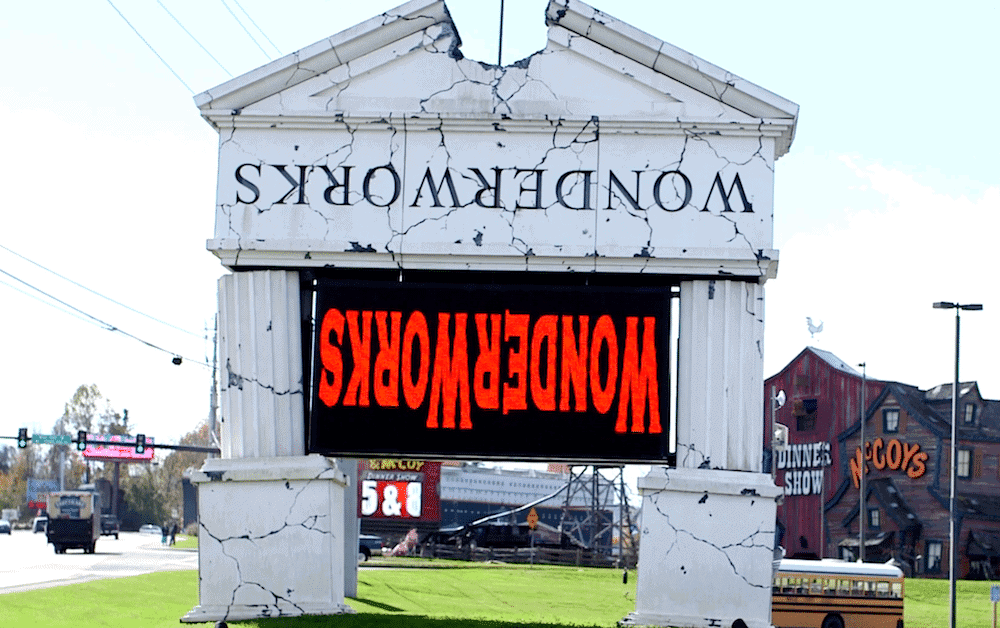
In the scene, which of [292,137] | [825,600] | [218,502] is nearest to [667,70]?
[292,137]

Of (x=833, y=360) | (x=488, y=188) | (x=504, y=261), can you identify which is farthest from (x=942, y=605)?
(x=488, y=188)

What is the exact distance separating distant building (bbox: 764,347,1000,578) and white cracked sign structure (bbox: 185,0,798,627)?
47465 millimetres

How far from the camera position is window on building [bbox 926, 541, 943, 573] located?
58.8m

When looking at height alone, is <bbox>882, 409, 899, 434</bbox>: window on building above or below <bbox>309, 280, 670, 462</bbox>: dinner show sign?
below

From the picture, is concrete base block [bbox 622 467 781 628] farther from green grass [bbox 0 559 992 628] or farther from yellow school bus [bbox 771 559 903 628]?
yellow school bus [bbox 771 559 903 628]

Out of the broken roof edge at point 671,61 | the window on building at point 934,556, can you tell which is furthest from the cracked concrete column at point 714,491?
the window on building at point 934,556

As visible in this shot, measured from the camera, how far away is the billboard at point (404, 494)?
254 feet

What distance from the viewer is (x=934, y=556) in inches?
2317

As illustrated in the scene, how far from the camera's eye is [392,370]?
14898 millimetres

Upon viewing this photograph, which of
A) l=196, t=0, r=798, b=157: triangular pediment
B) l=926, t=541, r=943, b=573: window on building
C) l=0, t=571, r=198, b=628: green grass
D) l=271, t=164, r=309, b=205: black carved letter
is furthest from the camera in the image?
l=926, t=541, r=943, b=573: window on building

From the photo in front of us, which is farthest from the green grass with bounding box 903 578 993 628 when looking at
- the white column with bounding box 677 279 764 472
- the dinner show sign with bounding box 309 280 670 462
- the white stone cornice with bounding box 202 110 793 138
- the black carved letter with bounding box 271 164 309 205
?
the black carved letter with bounding box 271 164 309 205

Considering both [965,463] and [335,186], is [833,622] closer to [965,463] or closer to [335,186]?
[335,186]

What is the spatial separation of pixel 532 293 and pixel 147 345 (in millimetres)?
34644

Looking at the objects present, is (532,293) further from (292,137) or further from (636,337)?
(292,137)
